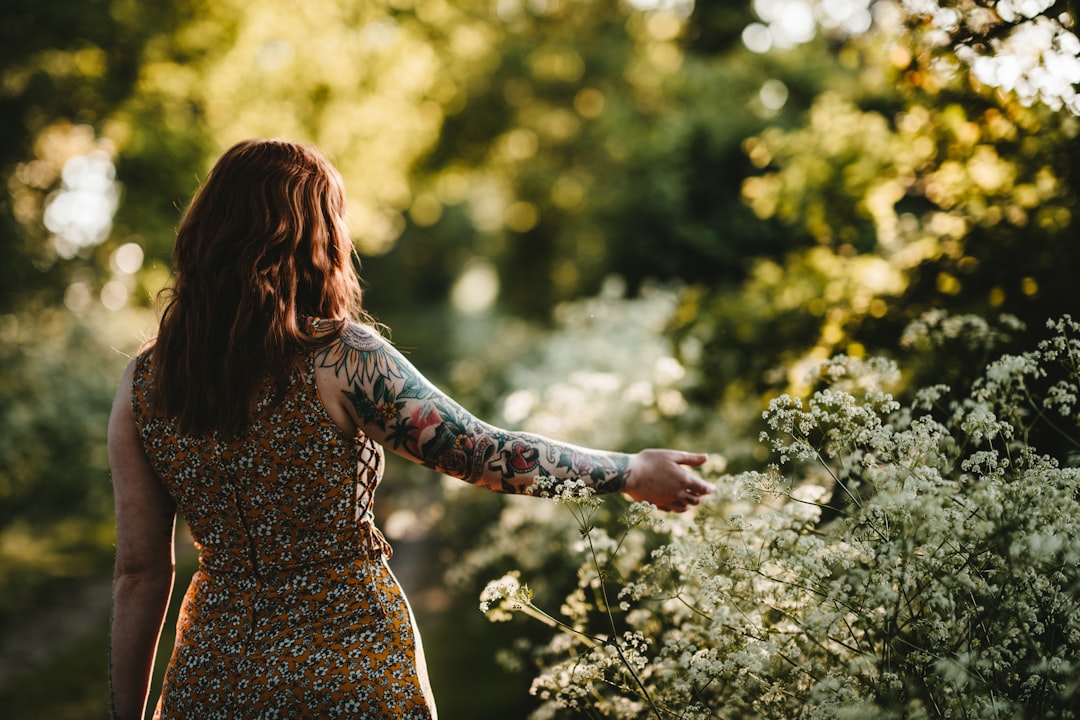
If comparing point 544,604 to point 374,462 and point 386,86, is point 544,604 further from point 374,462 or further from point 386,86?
point 386,86

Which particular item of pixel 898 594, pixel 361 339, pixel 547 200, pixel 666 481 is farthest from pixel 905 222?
pixel 547 200

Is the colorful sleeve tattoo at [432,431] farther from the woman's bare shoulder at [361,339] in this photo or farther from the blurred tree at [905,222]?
the blurred tree at [905,222]

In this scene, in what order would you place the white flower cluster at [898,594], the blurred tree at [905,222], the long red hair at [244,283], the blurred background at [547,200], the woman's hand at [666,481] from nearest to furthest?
1. the white flower cluster at [898,594]
2. the long red hair at [244,283]
3. the woman's hand at [666,481]
4. the blurred tree at [905,222]
5. the blurred background at [547,200]

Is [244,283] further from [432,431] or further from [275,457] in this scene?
[432,431]

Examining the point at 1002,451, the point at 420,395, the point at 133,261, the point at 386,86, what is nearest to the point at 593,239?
the point at 386,86

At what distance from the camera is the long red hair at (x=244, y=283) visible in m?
1.91

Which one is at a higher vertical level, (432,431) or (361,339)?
(361,339)

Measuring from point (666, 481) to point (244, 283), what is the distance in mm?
1218

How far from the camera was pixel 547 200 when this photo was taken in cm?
2255

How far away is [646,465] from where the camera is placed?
2.21m

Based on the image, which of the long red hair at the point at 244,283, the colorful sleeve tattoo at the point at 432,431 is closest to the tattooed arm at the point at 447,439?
the colorful sleeve tattoo at the point at 432,431

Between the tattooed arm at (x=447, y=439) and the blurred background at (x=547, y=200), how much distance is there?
25.1 inches

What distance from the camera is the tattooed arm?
1.92 m

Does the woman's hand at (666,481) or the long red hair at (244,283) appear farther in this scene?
the woman's hand at (666,481)
